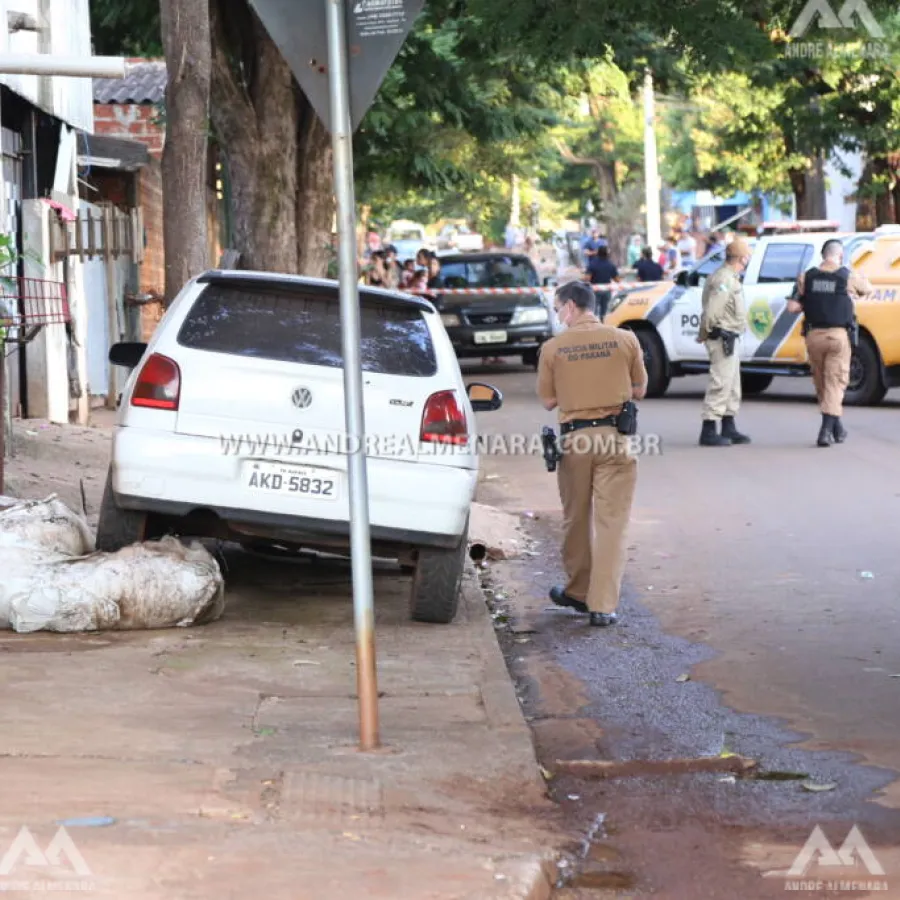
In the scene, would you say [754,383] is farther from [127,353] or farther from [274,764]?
[274,764]

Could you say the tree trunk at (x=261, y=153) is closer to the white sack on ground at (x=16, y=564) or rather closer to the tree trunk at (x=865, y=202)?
the white sack on ground at (x=16, y=564)

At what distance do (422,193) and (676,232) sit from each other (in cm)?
1183

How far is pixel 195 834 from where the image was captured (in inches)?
206

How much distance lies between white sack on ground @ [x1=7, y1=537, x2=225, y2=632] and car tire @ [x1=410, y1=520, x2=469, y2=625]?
1.00 m

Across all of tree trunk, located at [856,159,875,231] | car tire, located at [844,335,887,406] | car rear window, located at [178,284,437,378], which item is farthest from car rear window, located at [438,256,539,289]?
car rear window, located at [178,284,437,378]

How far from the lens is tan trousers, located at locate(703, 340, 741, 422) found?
56.4ft

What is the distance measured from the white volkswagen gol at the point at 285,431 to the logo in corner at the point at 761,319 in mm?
12753

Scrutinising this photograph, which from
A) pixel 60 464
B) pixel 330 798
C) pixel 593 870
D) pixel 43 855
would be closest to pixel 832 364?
pixel 60 464

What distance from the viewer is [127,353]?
939cm

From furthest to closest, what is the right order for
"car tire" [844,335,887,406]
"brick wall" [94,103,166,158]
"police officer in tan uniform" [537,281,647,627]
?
1. "brick wall" [94,103,166,158]
2. "car tire" [844,335,887,406]
3. "police officer in tan uniform" [537,281,647,627]

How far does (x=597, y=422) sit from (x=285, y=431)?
170 centimetres

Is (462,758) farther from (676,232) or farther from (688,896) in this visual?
(676,232)

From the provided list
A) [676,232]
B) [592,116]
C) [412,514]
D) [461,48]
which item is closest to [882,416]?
[461,48]

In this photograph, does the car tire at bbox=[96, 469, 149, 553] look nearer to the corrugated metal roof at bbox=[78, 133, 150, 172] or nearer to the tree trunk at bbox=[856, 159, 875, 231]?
the corrugated metal roof at bbox=[78, 133, 150, 172]
